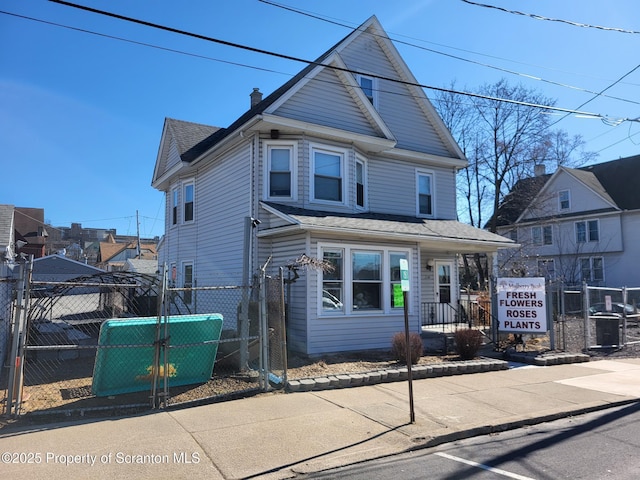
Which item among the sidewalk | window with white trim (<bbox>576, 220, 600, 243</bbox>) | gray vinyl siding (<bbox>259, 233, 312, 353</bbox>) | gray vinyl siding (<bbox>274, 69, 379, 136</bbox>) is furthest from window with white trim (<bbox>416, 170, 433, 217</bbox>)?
window with white trim (<bbox>576, 220, 600, 243</bbox>)

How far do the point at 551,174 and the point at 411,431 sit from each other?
36410 millimetres

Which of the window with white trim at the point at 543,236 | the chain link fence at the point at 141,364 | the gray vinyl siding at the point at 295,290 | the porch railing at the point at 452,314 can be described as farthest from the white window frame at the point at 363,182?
the window with white trim at the point at 543,236

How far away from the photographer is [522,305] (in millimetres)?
12273

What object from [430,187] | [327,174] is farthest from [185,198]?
[430,187]

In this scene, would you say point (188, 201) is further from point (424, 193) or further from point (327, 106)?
point (424, 193)

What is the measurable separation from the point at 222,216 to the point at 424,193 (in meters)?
7.05

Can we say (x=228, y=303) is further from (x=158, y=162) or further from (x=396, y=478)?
(x=396, y=478)

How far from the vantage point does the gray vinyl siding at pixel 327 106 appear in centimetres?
1320

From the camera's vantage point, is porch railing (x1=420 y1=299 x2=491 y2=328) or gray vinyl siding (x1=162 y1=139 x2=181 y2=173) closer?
porch railing (x1=420 y1=299 x2=491 y2=328)

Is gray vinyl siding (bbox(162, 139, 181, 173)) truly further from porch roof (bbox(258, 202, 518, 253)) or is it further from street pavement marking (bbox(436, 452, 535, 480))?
street pavement marking (bbox(436, 452, 535, 480))

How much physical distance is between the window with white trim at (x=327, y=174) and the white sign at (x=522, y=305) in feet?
16.9

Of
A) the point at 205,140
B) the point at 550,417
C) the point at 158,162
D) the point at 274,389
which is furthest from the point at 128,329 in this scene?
the point at 158,162

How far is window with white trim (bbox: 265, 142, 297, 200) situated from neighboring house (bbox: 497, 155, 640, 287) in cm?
2078

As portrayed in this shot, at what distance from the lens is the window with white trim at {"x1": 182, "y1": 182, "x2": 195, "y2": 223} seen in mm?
17359
